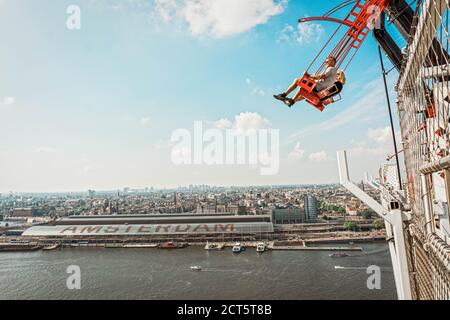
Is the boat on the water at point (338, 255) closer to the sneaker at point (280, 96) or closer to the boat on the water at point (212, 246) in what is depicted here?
the boat on the water at point (212, 246)

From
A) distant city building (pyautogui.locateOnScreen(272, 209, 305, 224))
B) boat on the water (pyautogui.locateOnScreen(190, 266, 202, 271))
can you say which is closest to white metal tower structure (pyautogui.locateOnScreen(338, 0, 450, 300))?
boat on the water (pyautogui.locateOnScreen(190, 266, 202, 271))

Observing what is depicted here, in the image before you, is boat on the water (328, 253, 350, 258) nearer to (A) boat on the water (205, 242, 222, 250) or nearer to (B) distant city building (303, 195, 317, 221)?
(A) boat on the water (205, 242, 222, 250)

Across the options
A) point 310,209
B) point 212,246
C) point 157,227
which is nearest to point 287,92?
point 212,246

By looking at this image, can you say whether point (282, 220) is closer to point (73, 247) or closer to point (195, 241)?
point (195, 241)

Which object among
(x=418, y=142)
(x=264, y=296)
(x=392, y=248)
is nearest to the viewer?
(x=418, y=142)

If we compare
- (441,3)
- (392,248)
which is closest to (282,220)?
(392,248)

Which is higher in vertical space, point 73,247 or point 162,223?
point 162,223
